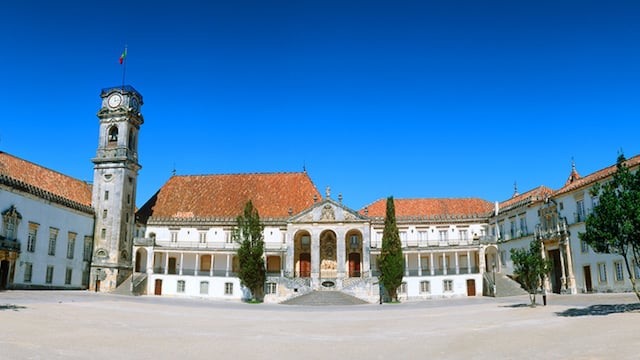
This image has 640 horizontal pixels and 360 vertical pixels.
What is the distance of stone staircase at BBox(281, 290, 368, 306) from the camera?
40938 millimetres

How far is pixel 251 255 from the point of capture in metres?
43.3

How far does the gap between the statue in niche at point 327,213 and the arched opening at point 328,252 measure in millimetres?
1795

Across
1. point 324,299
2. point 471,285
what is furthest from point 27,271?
point 471,285

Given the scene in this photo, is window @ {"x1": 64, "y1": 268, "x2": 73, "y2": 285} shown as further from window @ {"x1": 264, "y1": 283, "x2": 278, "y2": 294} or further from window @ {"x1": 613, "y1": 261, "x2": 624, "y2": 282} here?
window @ {"x1": 613, "y1": 261, "x2": 624, "y2": 282}

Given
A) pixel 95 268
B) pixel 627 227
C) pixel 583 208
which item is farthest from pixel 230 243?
pixel 627 227

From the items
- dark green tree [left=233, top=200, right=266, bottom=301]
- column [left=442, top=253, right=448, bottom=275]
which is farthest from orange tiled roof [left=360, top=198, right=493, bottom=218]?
dark green tree [left=233, top=200, right=266, bottom=301]

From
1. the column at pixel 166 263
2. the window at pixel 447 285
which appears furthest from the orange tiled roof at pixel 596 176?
the column at pixel 166 263

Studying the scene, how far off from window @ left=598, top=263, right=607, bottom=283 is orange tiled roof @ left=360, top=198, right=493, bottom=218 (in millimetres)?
18380

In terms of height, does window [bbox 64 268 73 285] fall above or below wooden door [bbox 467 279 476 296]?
above

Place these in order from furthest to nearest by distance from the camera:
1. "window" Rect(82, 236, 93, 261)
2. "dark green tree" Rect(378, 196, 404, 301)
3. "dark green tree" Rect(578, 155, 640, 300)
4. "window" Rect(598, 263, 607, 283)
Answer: "window" Rect(82, 236, 93, 261) < "dark green tree" Rect(378, 196, 404, 301) < "window" Rect(598, 263, 607, 283) < "dark green tree" Rect(578, 155, 640, 300)

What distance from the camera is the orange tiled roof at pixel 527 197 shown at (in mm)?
45609

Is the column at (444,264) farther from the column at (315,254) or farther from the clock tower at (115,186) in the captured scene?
the clock tower at (115,186)

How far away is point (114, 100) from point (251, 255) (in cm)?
2124

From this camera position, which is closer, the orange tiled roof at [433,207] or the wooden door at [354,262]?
the wooden door at [354,262]
